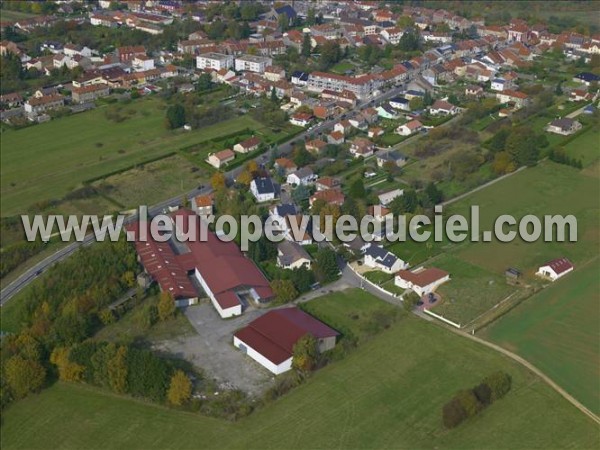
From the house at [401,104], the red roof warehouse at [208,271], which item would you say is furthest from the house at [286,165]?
the house at [401,104]

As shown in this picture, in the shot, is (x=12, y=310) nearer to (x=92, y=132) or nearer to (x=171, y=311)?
(x=171, y=311)

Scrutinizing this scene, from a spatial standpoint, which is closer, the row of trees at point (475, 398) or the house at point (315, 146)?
the row of trees at point (475, 398)

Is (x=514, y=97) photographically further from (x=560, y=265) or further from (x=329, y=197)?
(x=560, y=265)

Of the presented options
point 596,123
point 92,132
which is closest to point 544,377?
point 596,123

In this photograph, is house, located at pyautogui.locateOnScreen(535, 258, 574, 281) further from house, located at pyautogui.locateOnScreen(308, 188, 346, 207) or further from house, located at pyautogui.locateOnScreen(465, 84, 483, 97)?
house, located at pyautogui.locateOnScreen(465, 84, 483, 97)

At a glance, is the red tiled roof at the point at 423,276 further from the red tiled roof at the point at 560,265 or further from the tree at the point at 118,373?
the tree at the point at 118,373
